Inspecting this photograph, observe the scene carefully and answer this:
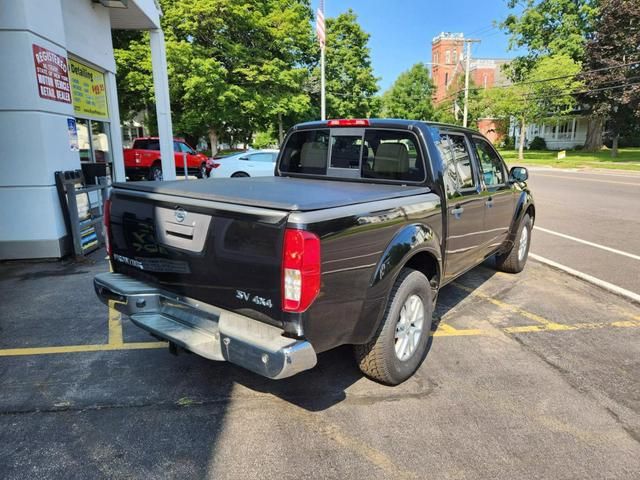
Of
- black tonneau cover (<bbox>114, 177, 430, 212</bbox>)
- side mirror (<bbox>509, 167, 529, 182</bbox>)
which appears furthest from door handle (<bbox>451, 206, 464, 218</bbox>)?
side mirror (<bbox>509, 167, 529, 182</bbox>)

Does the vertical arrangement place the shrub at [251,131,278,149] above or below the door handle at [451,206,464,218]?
above

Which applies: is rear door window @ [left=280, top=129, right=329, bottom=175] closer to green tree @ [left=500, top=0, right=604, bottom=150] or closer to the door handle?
the door handle

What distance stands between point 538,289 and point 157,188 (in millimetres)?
4653

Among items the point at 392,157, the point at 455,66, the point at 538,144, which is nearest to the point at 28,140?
the point at 392,157

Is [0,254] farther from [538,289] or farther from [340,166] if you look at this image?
[538,289]

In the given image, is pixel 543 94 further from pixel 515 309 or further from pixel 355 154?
pixel 355 154

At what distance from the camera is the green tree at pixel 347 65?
34.8 m

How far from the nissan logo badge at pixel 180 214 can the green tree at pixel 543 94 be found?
3920 cm

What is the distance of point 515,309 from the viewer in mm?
5008

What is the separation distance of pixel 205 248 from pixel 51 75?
5.59 meters

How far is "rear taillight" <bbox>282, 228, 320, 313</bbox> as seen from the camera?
7.91ft

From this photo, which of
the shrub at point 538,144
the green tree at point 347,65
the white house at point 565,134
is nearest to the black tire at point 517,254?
the green tree at point 347,65

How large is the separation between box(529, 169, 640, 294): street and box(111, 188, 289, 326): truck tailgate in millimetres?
5144

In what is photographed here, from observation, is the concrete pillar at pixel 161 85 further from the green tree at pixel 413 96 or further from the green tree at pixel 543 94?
the green tree at pixel 413 96
